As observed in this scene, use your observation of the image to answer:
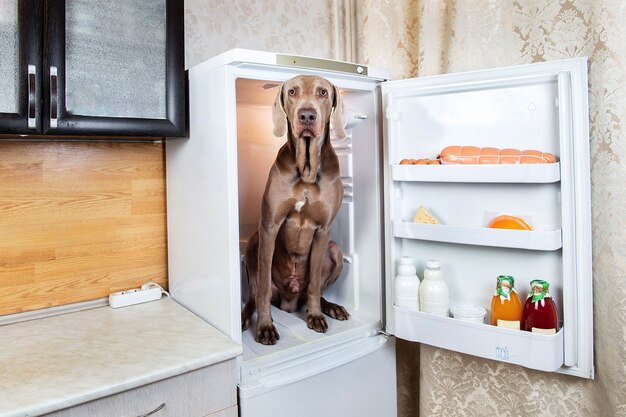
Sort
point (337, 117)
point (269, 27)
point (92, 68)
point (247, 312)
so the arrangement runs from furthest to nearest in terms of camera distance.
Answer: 1. point (269, 27)
2. point (247, 312)
3. point (337, 117)
4. point (92, 68)

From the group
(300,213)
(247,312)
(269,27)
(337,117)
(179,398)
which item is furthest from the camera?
(269,27)

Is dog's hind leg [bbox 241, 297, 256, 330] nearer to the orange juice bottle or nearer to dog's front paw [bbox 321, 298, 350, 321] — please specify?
dog's front paw [bbox 321, 298, 350, 321]

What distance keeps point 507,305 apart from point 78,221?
1422mm

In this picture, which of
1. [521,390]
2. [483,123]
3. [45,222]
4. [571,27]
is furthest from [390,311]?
[45,222]

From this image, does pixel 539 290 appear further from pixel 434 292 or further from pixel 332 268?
pixel 332 268

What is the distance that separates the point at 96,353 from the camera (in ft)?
4.07

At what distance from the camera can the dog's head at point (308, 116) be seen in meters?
1.35

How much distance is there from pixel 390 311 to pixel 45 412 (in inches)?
41.5

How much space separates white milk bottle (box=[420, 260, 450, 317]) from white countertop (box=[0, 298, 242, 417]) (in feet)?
1.98

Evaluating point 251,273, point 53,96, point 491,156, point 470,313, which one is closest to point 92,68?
point 53,96

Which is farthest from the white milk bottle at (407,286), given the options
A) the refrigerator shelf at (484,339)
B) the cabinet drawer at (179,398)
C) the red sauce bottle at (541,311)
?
the cabinet drawer at (179,398)

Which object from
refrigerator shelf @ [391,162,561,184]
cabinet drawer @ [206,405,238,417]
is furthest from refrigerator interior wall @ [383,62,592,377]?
cabinet drawer @ [206,405,238,417]

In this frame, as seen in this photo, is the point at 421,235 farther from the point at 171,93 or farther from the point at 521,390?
the point at 171,93

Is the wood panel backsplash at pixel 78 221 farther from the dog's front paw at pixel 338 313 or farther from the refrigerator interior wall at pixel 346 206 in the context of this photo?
the dog's front paw at pixel 338 313
